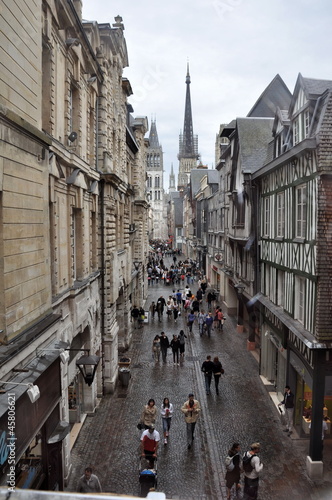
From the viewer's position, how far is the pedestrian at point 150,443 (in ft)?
31.6

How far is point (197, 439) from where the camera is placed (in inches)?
459

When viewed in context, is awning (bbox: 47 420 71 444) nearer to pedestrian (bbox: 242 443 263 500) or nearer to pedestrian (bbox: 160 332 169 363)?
pedestrian (bbox: 242 443 263 500)

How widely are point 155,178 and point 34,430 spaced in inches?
4973

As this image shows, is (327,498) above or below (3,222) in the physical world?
below

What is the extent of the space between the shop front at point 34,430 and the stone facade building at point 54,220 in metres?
0.03

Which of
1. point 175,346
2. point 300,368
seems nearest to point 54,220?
point 300,368

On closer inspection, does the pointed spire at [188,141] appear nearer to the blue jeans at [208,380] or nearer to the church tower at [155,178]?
the church tower at [155,178]

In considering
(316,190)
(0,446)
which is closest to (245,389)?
(316,190)

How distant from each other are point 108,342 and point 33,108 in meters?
9.93

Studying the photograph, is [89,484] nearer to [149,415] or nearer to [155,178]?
[149,415]

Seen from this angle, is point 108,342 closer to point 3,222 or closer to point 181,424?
point 181,424

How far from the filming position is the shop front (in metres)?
5.69

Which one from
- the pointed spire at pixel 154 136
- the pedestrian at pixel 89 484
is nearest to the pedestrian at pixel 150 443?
the pedestrian at pixel 89 484

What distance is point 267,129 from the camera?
71.3ft
